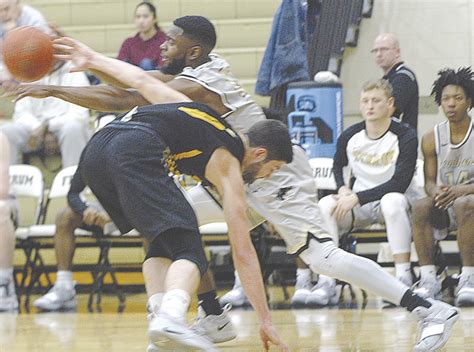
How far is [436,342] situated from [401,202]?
250cm

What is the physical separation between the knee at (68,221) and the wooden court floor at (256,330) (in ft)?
1.91

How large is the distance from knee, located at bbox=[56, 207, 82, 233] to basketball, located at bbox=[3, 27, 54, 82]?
2.92 meters

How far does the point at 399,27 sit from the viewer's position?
9258 mm

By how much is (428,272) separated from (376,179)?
0.69 meters

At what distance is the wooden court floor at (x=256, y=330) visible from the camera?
4.79 meters

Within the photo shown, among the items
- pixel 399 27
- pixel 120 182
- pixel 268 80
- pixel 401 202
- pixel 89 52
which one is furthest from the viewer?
pixel 399 27

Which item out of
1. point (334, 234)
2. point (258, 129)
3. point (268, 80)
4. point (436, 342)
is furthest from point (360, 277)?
point (268, 80)

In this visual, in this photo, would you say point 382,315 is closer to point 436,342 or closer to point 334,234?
point 334,234

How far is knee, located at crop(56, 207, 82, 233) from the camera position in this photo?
24.1 ft

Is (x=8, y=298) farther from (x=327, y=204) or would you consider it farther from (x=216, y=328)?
(x=216, y=328)

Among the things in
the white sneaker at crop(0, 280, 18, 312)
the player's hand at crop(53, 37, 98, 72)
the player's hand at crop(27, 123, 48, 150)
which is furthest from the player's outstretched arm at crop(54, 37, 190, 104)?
the player's hand at crop(27, 123, 48, 150)

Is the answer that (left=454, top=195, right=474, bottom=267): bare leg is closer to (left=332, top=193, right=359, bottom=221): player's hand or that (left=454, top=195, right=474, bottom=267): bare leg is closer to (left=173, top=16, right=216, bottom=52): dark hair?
(left=332, top=193, right=359, bottom=221): player's hand

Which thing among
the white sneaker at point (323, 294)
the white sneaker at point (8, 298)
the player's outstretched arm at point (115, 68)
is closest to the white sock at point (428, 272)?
the white sneaker at point (323, 294)

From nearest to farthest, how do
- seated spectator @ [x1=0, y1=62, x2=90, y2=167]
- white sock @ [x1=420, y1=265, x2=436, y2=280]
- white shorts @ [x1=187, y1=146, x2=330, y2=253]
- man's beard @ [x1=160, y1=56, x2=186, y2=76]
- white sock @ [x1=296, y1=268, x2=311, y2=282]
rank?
white shorts @ [x1=187, y1=146, x2=330, y2=253], man's beard @ [x1=160, y1=56, x2=186, y2=76], white sock @ [x1=420, y1=265, x2=436, y2=280], white sock @ [x1=296, y1=268, x2=311, y2=282], seated spectator @ [x1=0, y1=62, x2=90, y2=167]
